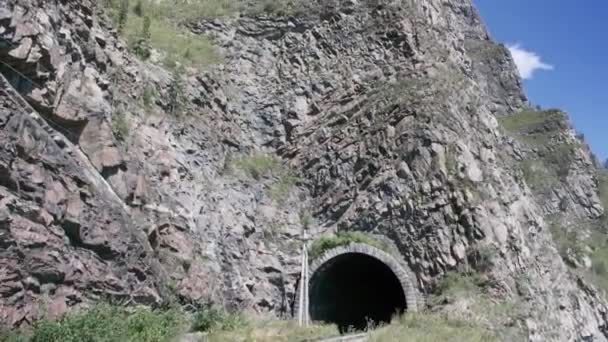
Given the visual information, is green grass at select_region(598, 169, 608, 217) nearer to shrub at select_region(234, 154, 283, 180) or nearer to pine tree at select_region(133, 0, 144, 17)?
shrub at select_region(234, 154, 283, 180)

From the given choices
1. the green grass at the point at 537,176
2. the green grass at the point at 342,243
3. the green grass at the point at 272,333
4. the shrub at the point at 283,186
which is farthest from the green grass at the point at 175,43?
the green grass at the point at 537,176

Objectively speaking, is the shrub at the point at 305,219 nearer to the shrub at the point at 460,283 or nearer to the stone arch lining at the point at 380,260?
the stone arch lining at the point at 380,260

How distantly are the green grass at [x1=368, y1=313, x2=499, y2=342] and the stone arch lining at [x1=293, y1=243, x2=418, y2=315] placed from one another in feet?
4.33

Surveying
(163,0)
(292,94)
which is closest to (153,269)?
(292,94)

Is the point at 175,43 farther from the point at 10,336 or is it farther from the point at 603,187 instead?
the point at 603,187

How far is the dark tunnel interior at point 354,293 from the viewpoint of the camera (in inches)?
941

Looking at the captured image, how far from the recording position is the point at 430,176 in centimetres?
2405

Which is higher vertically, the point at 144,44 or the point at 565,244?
the point at 144,44

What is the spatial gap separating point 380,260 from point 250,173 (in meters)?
6.96

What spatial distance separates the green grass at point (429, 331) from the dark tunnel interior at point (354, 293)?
3839 mm

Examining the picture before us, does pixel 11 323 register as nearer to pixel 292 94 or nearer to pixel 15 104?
pixel 15 104

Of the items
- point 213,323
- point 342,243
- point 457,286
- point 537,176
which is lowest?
point 213,323

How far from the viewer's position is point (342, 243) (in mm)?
22938

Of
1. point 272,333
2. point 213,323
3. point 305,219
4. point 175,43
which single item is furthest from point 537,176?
point 213,323
